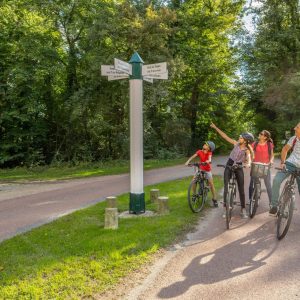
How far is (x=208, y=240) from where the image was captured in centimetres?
632

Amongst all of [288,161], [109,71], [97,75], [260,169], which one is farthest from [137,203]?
[97,75]

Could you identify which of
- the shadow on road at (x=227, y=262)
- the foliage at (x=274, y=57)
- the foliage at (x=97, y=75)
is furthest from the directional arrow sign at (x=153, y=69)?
the foliage at (x=274, y=57)

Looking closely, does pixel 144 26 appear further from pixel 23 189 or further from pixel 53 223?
pixel 53 223

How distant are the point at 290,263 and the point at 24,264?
12.3 feet

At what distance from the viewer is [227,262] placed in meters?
5.21

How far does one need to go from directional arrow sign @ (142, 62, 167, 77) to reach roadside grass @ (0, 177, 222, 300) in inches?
122

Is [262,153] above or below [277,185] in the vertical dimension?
above

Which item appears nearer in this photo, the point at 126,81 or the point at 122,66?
the point at 122,66

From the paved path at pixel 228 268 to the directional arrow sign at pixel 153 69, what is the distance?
3358 millimetres

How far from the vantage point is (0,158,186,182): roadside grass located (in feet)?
58.4

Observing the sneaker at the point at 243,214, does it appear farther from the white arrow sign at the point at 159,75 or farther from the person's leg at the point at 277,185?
the white arrow sign at the point at 159,75

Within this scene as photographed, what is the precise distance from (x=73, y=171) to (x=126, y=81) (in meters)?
5.83

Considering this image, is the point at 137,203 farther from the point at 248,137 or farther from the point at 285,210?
the point at 285,210

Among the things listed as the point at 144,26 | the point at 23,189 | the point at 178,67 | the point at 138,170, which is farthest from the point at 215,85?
the point at 138,170
